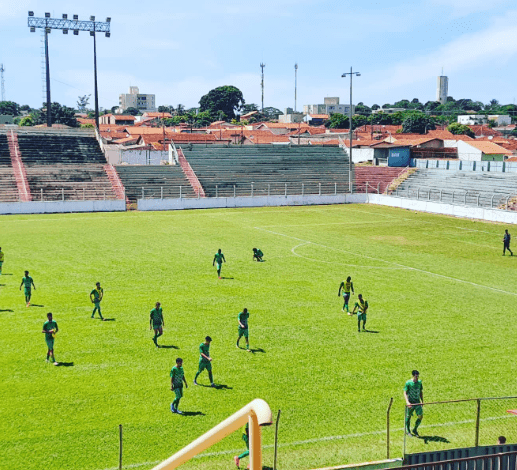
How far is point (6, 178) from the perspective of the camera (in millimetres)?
60000

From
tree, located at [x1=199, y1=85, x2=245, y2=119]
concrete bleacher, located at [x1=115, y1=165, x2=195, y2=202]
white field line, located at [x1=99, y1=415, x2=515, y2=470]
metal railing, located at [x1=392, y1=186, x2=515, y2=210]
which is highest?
tree, located at [x1=199, y1=85, x2=245, y2=119]

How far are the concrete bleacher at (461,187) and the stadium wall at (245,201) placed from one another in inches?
229

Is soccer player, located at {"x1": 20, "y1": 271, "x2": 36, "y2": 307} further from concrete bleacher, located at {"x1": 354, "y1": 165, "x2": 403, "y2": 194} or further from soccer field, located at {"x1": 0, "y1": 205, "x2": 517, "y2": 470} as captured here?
concrete bleacher, located at {"x1": 354, "y1": 165, "x2": 403, "y2": 194}

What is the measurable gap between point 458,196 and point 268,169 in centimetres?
2194

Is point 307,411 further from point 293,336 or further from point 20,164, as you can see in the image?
point 20,164

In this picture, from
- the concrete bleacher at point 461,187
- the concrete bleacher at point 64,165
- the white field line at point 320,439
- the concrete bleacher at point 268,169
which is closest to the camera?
the white field line at point 320,439

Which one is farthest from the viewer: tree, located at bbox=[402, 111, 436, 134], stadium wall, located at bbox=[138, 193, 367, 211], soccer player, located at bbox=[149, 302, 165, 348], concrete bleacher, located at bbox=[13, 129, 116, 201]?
tree, located at bbox=[402, 111, 436, 134]

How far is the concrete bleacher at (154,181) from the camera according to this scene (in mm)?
62219

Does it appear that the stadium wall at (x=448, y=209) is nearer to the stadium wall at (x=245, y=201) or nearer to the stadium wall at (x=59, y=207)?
the stadium wall at (x=245, y=201)

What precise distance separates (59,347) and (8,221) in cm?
3350

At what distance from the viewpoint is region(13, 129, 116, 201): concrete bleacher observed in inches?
2346

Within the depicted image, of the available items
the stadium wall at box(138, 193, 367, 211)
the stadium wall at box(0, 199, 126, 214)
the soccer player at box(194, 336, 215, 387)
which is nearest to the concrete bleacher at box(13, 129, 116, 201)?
the stadium wall at box(0, 199, 126, 214)

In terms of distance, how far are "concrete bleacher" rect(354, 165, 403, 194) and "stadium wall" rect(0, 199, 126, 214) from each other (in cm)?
2655

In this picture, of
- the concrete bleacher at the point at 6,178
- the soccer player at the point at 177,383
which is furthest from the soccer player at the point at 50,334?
the concrete bleacher at the point at 6,178
